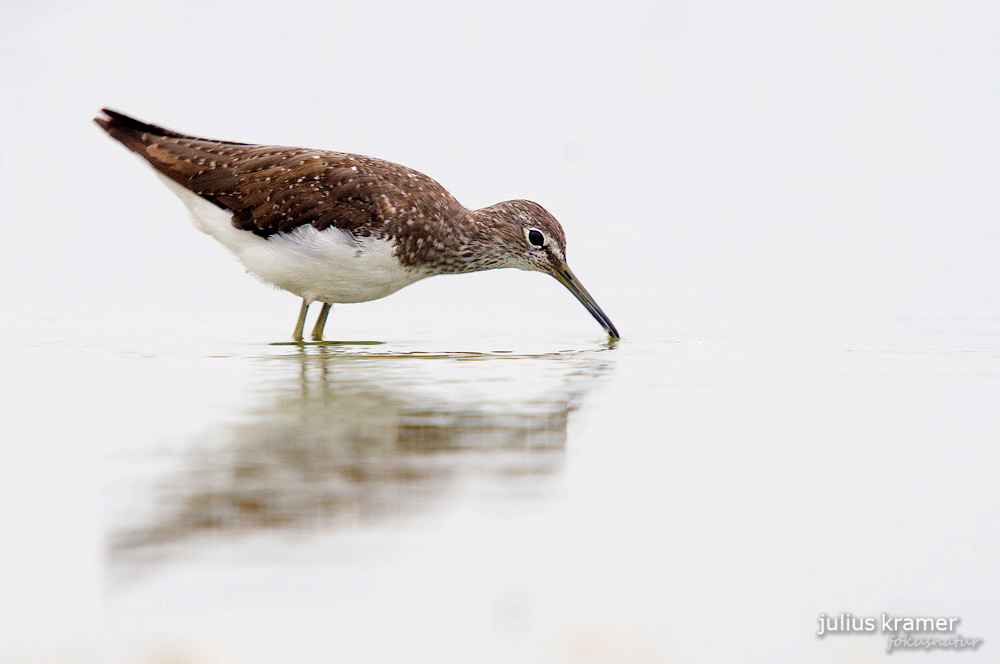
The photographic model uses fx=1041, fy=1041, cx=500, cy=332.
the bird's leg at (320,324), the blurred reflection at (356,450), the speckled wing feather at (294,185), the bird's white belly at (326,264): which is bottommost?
the blurred reflection at (356,450)

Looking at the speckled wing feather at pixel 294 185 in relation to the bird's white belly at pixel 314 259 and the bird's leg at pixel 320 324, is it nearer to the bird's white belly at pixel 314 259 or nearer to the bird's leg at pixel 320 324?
the bird's white belly at pixel 314 259

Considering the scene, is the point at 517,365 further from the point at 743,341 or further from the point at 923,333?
the point at 923,333

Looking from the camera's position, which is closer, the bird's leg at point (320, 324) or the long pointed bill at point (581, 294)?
the long pointed bill at point (581, 294)

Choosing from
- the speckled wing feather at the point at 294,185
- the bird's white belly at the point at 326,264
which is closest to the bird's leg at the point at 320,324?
the bird's white belly at the point at 326,264

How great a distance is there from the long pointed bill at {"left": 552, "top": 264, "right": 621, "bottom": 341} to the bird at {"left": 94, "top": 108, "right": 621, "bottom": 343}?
0.05 feet

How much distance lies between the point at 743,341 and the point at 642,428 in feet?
16.4

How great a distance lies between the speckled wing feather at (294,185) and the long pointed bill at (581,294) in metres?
1.43

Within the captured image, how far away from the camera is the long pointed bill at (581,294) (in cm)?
1213

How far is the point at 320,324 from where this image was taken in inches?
489

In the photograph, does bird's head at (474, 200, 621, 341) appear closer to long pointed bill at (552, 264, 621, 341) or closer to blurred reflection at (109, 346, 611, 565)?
long pointed bill at (552, 264, 621, 341)

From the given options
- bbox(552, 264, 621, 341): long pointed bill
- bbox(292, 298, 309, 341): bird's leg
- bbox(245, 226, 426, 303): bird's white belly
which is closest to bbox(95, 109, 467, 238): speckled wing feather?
bbox(245, 226, 426, 303): bird's white belly

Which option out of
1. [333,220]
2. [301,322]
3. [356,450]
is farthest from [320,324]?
[356,450]

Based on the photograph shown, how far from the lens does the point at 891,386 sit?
28.0 ft

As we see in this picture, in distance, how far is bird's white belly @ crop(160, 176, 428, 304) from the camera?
10977 mm
